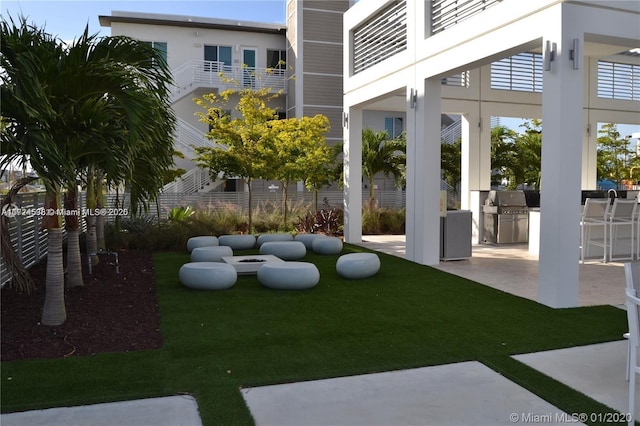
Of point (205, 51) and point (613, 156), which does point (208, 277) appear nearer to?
point (205, 51)

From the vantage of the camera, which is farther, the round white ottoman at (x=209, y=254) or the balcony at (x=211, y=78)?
the balcony at (x=211, y=78)

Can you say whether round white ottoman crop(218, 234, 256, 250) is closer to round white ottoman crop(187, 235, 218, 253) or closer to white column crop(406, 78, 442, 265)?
round white ottoman crop(187, 235, 218, 253)

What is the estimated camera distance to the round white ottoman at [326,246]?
12.1m

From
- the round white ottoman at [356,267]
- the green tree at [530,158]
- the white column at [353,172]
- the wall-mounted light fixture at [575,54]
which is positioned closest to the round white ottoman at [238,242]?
the white column at [353,172]

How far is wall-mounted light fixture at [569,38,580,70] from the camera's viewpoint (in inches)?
275

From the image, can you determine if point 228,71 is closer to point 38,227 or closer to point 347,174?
point 347,174

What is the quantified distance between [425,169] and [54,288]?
711cm

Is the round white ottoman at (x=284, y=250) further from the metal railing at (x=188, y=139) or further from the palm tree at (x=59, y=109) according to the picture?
the metal railing at (x=188, y=139)

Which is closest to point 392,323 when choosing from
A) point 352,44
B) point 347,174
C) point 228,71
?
point 347,174

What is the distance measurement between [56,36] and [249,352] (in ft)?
13.5

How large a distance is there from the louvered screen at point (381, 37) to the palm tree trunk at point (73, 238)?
736cm

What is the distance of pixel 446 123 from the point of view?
33594 mm

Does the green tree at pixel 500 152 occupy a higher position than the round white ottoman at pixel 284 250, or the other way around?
the green tree at pixel 500 152

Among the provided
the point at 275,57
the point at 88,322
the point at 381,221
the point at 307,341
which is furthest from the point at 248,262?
the point at 275,57
